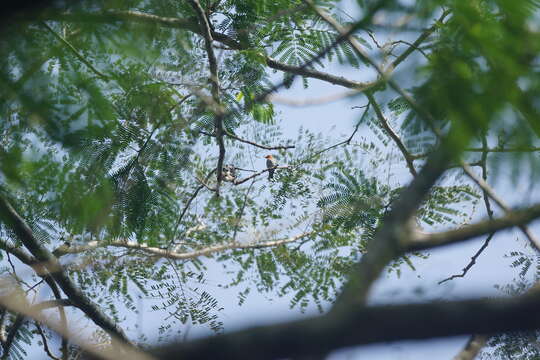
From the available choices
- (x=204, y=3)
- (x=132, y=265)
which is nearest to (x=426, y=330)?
(x=204, y=3)

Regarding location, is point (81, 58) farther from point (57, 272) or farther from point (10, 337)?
point (10, 337)

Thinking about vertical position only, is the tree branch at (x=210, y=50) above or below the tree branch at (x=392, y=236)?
above

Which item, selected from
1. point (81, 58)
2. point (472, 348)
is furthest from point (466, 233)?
point (81, 58)

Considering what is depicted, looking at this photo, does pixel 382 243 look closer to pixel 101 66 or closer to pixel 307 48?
pixel 101 66

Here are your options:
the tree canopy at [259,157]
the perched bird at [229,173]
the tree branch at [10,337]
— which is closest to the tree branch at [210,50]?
the tree canopy at [259,157]

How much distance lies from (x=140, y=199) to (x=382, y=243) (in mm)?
2998

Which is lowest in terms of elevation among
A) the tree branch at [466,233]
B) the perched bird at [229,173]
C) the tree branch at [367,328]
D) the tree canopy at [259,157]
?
the tree branch at [367,328]

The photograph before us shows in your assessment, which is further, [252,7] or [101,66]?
[252,7]

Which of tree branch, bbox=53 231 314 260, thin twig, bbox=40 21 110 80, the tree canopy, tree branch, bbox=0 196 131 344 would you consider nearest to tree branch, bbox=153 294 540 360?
the tree canopy

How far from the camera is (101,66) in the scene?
2.38m

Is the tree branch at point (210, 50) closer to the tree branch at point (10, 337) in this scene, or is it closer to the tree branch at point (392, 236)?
the tree branch at point (10, 337)

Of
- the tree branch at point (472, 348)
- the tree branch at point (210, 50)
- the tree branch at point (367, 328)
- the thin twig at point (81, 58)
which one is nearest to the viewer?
the tree branch at point (367, 328)

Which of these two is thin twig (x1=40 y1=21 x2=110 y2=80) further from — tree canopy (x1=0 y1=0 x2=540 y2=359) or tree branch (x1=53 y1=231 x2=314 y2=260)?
tree branch (x1=53 y1=231 x2=314 y2=260)

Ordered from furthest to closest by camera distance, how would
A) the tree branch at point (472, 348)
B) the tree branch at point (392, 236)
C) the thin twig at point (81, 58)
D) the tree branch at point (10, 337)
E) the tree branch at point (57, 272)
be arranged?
the tree branch at point (10, 337), the tree branch at point (57, 272), the thin twig at point (81, 58), the tree branch at point (472, 348), the tree branch at point (392, 236)
